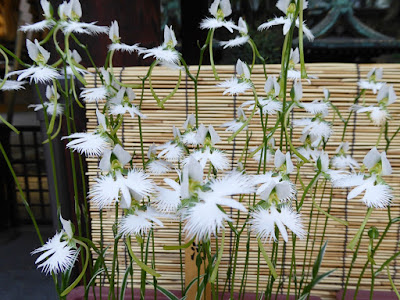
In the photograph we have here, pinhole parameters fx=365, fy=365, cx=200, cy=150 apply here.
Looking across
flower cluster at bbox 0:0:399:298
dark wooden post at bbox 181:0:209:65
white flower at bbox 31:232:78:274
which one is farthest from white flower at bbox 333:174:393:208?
dark wooden post at bbox 181:0:209:65

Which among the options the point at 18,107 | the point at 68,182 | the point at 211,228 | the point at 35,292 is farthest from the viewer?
the point at 18,107

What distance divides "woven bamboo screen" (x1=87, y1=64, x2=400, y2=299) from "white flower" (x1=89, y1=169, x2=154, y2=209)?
0.43 meters

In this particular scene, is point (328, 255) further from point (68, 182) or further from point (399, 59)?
point (399, 59)

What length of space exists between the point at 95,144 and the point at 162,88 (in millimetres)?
394

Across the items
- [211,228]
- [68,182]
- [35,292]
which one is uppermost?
[211,228]

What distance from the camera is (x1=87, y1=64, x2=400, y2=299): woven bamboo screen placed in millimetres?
746

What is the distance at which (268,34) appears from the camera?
220 cm

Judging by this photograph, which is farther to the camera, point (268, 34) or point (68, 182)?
point (268, 34)

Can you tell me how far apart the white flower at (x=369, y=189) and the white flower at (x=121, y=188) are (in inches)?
8.2

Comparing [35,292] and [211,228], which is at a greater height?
[211,228]

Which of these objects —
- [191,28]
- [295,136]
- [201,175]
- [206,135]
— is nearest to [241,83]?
[206,135]

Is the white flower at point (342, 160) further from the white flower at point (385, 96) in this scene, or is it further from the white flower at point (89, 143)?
the white flower at point (89, 143)

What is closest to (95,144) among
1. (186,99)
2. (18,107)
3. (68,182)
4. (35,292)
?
(186,99)

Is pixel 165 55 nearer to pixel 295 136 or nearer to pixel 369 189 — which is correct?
pixel 369 189
